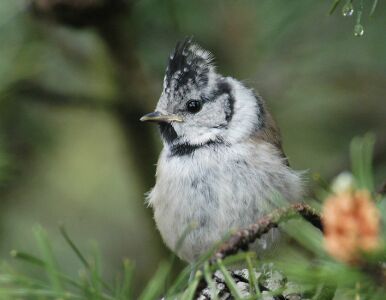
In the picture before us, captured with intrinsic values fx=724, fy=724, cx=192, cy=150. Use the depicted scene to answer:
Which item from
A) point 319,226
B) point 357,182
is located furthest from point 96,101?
point 357,182

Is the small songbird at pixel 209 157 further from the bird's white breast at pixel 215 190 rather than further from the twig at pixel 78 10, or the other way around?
the twig at pixel 78 10

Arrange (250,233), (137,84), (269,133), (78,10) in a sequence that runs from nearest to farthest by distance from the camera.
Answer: (250,233) < (78,10) < (269,133) < (137,84)

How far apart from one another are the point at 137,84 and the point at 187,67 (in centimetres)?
36

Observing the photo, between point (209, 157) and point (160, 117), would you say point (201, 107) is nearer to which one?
point (160, 117)

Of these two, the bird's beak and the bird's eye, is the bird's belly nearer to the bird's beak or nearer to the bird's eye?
the bird's beak

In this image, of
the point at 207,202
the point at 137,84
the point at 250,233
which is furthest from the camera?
the point at 137,84

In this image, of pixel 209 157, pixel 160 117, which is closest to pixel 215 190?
pixel 209 157

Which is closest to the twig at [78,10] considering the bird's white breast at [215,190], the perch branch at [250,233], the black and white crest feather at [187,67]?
the black and white crest feather at [187,67]

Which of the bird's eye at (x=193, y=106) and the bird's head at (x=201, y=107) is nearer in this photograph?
the bird's head at (x=201, y=107)

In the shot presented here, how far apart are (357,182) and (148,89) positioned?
7.56 feet

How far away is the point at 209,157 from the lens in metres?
2.80

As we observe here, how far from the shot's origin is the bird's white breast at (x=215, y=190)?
2.58 m

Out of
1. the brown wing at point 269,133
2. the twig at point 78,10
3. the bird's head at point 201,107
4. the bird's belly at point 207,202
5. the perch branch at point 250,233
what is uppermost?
the twig at point 78,10

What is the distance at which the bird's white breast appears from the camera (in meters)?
2.58
